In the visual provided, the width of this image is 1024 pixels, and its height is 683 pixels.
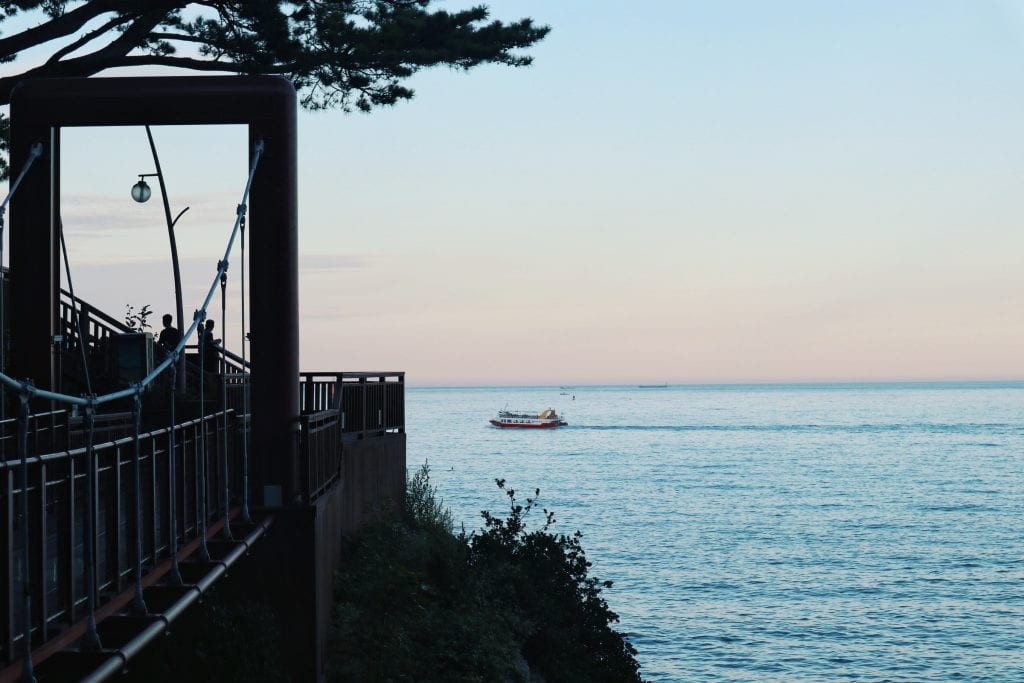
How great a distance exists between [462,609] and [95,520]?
998 cm

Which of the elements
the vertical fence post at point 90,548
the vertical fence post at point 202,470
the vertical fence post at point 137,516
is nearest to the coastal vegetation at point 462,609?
the vertical fence post at point 202,470

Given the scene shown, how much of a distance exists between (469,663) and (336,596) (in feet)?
6.56

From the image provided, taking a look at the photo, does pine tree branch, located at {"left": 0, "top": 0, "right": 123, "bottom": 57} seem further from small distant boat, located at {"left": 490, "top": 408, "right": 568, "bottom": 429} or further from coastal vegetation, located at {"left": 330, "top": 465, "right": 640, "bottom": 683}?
small distant boat, located at {"left": 490, "top": 408, "right": 568, "bottom": 429}

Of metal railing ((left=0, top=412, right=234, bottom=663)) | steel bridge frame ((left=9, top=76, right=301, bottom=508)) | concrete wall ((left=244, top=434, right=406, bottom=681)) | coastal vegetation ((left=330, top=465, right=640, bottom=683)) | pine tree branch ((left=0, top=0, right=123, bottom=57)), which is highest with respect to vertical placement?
pine tree branch ((left=0, top=0, right=123, bottom=57))

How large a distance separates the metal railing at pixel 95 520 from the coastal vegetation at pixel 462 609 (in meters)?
3.05

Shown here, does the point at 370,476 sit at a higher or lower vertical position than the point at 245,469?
lower

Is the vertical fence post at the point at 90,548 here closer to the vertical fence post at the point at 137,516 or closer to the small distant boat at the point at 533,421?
the vertical fence post at the point at 137,516

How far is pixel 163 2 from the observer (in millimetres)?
16703

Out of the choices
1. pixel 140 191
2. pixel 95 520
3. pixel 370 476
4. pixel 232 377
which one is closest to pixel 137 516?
pixel 95 520

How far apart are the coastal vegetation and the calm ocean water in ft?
34.3

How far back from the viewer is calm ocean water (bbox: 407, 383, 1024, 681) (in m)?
35.4

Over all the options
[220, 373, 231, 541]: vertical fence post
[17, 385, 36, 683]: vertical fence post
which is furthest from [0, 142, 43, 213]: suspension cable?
[17, 385, 36, 683]: vertical fence post

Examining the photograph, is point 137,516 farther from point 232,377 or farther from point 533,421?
point 533,421

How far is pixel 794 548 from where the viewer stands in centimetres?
5669
